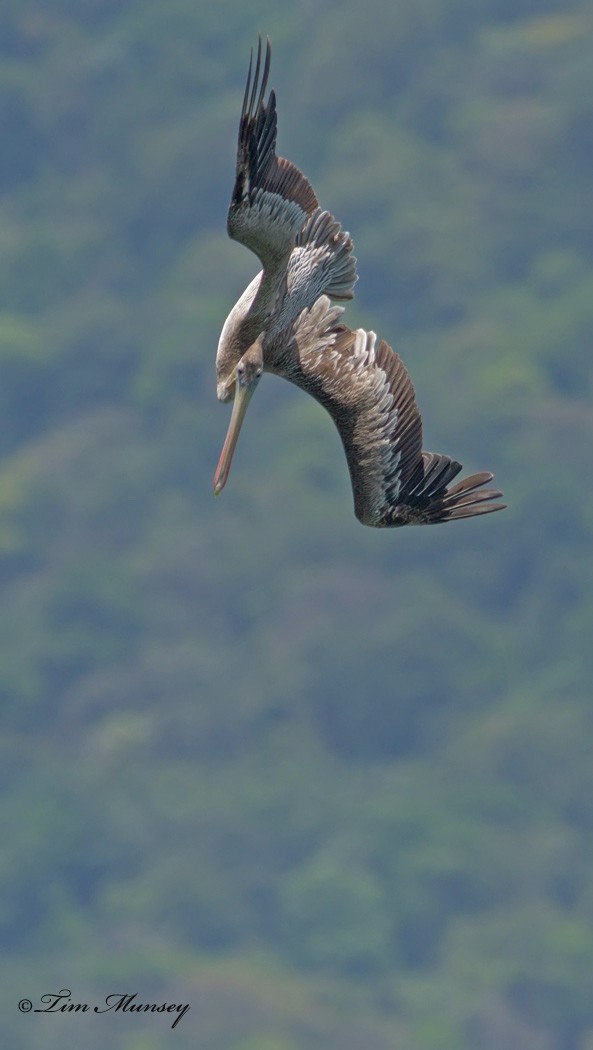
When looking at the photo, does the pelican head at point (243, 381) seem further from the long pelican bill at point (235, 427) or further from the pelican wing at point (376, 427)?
the pelican wing at point (376, 427)

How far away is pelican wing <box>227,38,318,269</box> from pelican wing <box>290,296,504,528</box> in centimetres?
360

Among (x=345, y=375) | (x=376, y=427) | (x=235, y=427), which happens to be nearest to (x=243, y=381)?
(x=235, y=427)

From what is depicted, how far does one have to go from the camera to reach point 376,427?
119 feet

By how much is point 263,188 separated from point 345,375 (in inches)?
194

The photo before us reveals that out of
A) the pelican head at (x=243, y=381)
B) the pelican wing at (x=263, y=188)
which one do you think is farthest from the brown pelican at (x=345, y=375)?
the pelican wing at (x=263, y=188)

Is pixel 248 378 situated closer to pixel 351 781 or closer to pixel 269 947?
pixel 269 947

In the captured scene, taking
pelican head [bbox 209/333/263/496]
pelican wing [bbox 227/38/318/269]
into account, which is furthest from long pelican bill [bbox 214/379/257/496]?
pelican wing [bbox 227/38/318/269]

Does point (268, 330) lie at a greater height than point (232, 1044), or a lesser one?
lesser

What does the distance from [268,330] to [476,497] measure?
4.10 metres

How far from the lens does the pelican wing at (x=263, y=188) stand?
31.6 metres

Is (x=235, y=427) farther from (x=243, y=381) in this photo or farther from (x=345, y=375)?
(x=345, y=375)

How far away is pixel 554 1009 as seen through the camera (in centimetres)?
17362

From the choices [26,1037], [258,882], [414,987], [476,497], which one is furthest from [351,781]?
[476,497]

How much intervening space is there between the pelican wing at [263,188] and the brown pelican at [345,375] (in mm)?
1626
